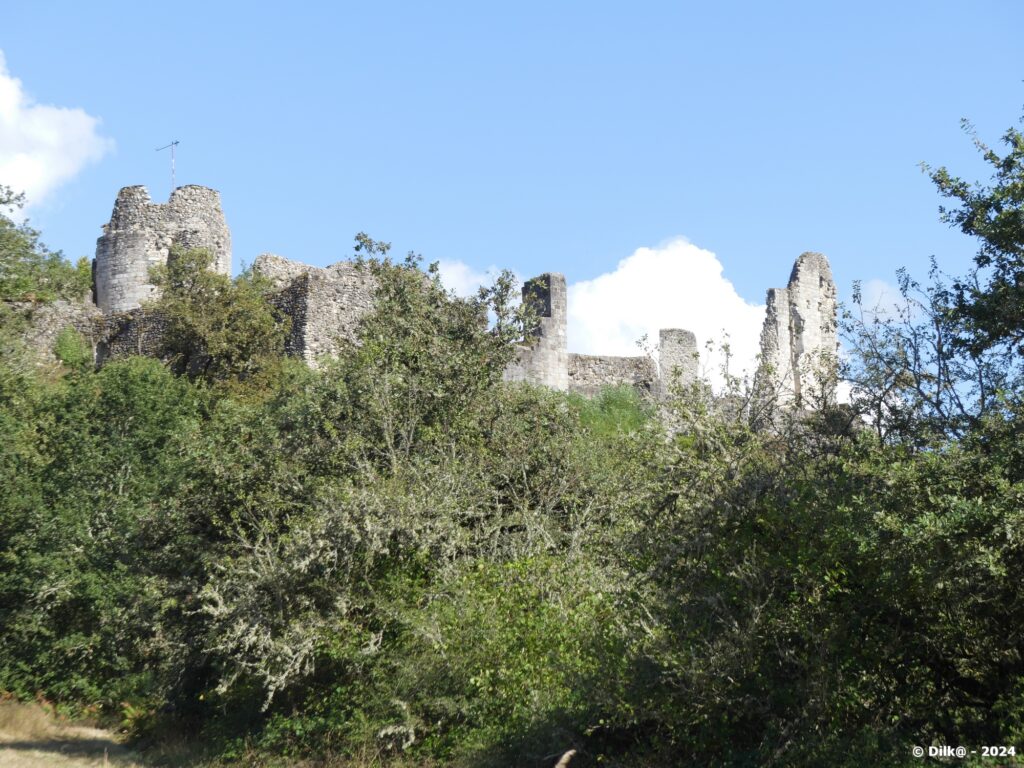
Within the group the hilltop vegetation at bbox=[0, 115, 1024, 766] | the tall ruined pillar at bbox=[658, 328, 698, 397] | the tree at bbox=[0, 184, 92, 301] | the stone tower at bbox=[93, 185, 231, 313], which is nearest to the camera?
the hilltop vegetation at bbox=[0, 115, 1024, 766]

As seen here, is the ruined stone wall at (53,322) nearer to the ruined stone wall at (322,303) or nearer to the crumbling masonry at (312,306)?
the crumbling masonry at (312,306)

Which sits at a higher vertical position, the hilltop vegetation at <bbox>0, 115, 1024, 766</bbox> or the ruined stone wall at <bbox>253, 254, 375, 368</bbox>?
the ruined stone wall at <bbox>253, 254, 375, 368</bbox>

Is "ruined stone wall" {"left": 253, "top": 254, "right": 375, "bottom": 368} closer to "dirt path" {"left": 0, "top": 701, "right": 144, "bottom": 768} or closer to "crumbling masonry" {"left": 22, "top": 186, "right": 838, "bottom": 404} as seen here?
"crumbling masonry" {"left": 22, "top": 186, "right": 838, "bottom": 404}

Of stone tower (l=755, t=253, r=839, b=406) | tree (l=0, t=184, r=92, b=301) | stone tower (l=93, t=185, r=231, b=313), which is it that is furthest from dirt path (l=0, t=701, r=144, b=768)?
stone tower (l=755, t=253, r=839, b=406)

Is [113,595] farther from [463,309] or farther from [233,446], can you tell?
[463,309]

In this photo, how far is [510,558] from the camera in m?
16.3

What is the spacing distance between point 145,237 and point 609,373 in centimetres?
1313

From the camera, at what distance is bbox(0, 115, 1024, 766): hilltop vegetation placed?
10.7 meters

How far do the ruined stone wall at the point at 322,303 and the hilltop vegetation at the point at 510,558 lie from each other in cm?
460

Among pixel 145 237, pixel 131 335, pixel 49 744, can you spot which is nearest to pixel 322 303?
pixel 131 335

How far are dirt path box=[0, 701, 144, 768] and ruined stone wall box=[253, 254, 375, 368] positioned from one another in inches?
427

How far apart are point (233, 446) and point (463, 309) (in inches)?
177

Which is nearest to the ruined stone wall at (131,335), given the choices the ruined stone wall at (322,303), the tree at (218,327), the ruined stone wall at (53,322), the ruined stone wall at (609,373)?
the ruined stone wall at (53,322)

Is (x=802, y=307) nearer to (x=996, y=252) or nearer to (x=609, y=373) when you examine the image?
(x=609, y=373)
